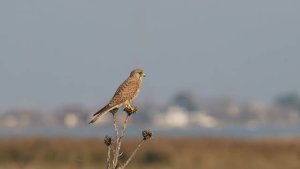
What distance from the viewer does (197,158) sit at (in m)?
30.2

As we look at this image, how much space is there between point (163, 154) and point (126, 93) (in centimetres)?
2159

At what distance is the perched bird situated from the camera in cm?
921

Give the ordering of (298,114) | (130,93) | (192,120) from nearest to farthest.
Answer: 1. (130,93)
2. (192,120)
3. (298,114)

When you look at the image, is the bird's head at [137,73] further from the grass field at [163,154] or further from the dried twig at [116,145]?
the grass field at [163,154]

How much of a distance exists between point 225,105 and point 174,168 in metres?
133

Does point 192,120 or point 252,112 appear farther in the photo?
point 252,112

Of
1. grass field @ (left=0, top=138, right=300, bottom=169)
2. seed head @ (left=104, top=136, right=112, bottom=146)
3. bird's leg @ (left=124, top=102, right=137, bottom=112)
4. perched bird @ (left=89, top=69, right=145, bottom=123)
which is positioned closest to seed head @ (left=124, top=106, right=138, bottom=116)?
bird's leg @ (left=124, top=102, right=137, bottom=112)

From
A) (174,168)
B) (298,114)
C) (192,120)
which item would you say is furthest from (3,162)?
(298,114)

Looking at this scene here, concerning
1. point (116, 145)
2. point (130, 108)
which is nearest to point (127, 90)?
point (130, 108)

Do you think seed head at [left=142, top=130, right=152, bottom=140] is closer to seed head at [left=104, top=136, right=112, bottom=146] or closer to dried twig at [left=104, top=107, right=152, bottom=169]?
dried twig at [left=104, top=107, right=152, bottom=169]

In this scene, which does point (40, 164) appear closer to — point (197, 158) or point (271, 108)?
point (197, 158)

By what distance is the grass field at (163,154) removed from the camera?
93.5 ft

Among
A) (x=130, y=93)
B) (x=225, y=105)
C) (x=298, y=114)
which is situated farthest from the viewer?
(x=298, y=114)

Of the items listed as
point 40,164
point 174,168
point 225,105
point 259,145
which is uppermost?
point 225,105
